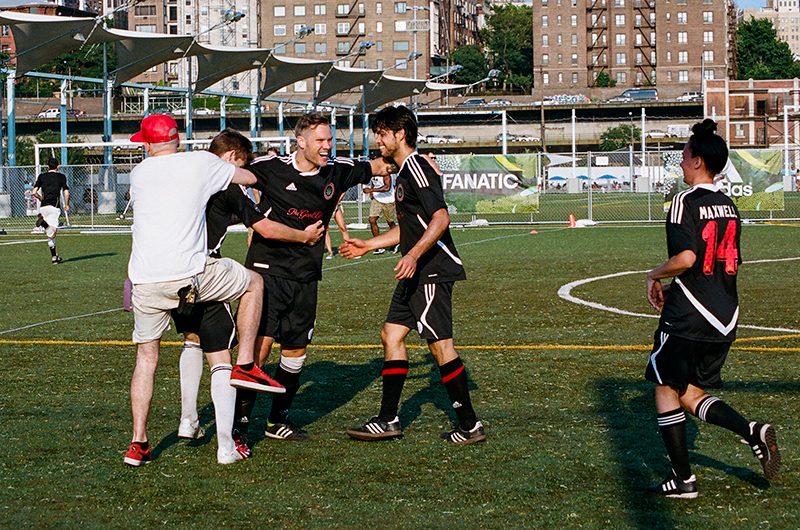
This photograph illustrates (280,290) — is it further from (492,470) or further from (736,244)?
(736,244)

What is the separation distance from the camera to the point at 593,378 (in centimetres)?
756

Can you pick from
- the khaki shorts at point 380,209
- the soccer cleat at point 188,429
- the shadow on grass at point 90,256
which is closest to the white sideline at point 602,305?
the soccer cleat at point 188,429

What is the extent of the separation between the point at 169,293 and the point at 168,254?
0.67 ft

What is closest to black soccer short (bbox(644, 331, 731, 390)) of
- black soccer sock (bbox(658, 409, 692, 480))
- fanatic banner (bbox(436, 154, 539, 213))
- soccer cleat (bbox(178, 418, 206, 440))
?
black soccer sock (bbox(658, 409, 692, 480))

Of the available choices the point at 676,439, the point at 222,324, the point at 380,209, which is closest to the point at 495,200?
the point at 380,209

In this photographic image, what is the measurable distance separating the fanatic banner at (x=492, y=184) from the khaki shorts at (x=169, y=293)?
22.7 meters

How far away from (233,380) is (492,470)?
1459mm

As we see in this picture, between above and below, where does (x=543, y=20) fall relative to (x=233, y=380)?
above

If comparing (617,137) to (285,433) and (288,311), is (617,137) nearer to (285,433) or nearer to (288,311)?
(288,311)

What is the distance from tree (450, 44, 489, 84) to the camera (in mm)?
141625

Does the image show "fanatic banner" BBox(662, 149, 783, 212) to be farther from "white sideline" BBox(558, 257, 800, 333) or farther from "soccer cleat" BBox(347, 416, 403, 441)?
"soccer cleat" BBox(347, 416, 403, 441)

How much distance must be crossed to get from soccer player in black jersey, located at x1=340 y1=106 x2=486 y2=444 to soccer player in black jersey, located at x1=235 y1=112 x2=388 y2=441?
0.28 m

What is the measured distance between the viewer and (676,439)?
4809 millimetres

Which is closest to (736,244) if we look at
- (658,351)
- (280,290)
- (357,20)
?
(658,351)
